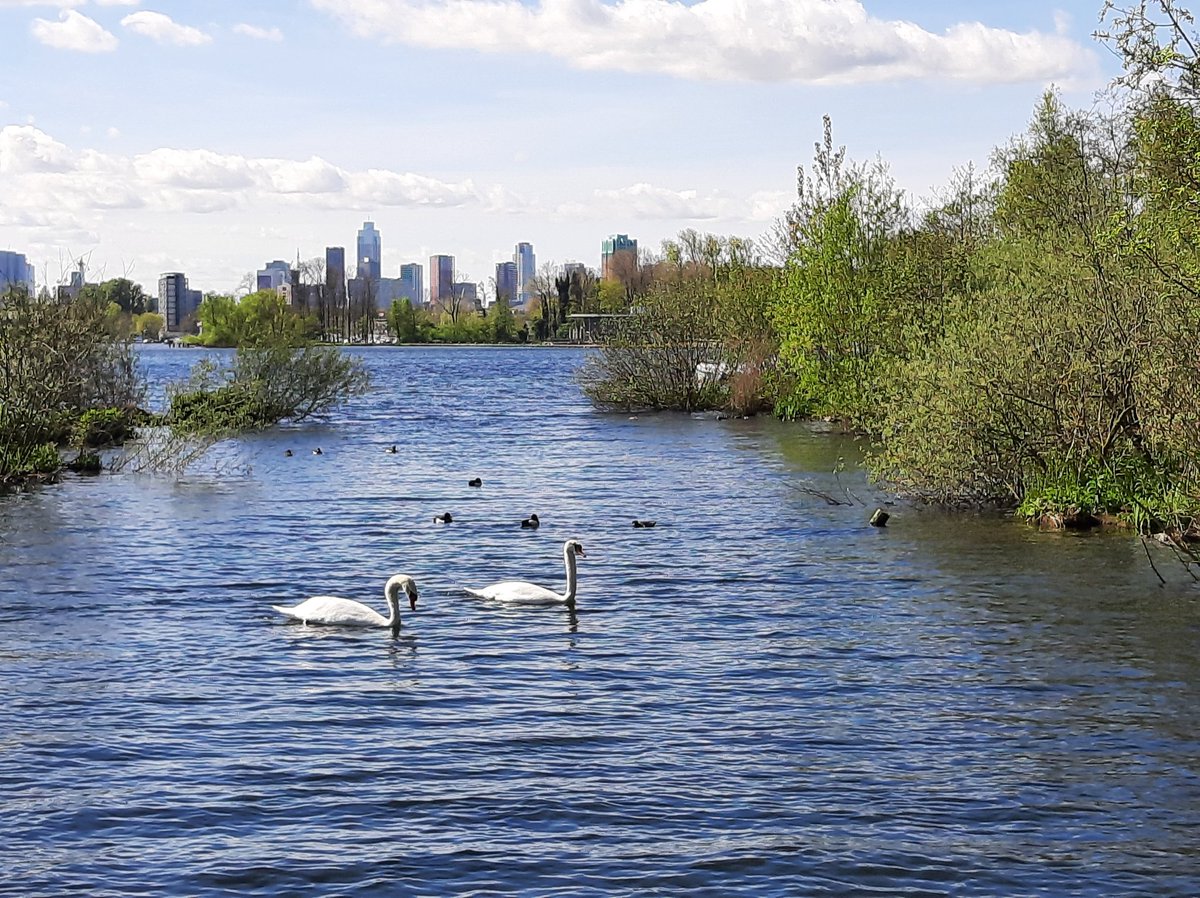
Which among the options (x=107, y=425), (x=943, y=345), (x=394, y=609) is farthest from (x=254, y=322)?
(x=394, y=609)

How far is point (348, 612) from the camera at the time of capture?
18.3 m

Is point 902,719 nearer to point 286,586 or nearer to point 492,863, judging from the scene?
point 492,863

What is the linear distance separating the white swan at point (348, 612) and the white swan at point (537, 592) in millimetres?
1754

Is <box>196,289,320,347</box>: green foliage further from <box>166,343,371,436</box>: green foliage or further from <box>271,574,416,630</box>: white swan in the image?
<box>271,574,416,630</box>: white swan

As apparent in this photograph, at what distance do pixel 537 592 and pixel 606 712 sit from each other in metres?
5.27

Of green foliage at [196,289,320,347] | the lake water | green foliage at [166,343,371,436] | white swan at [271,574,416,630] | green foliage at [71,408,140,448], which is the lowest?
the lake water

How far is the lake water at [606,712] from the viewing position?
10820 mm

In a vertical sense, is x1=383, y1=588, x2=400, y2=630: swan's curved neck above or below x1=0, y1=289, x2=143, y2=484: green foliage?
below

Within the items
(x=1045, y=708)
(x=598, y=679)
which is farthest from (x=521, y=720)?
(x=1045, y=708)

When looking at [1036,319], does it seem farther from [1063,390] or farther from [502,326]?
[502,326]

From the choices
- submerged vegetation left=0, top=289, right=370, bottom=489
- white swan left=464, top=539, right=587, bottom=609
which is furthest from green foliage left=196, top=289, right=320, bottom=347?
white swan left=464, top=539, right=587, bottom=609

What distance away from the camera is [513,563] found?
23.4 meters

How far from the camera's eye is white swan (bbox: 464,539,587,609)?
19719mm

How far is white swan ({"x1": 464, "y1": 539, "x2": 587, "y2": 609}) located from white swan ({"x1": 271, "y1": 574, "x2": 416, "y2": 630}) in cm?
175
